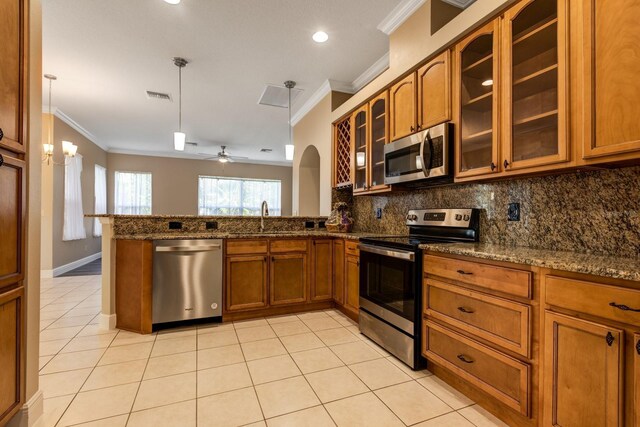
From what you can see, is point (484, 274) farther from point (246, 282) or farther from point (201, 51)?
point (201, 51)

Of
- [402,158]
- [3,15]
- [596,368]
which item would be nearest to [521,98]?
[402,158]

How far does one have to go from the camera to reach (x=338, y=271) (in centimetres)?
344

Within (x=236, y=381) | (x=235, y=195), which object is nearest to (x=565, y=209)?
(x=236, y=381)

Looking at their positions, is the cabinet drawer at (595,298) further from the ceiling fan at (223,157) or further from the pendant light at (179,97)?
the ceiling fan at (223,157)

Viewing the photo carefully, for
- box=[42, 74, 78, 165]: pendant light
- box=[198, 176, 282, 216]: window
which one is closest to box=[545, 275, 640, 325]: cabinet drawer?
box=[42, 74, 78, 165]: pendant light

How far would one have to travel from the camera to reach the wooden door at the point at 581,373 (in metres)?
1.15

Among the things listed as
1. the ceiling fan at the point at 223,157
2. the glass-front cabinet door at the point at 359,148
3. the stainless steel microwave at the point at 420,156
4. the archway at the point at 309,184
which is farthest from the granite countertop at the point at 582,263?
the ceiling fan at the point at 223,157

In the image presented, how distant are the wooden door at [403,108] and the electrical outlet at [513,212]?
98 cm

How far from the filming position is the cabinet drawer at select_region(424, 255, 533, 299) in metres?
1.49

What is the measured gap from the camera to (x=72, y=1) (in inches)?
101

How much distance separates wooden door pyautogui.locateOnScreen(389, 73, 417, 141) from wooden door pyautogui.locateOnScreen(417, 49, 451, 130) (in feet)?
0.26

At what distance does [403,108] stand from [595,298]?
206 cm

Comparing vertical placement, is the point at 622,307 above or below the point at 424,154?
below

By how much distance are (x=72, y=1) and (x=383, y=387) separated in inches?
151
